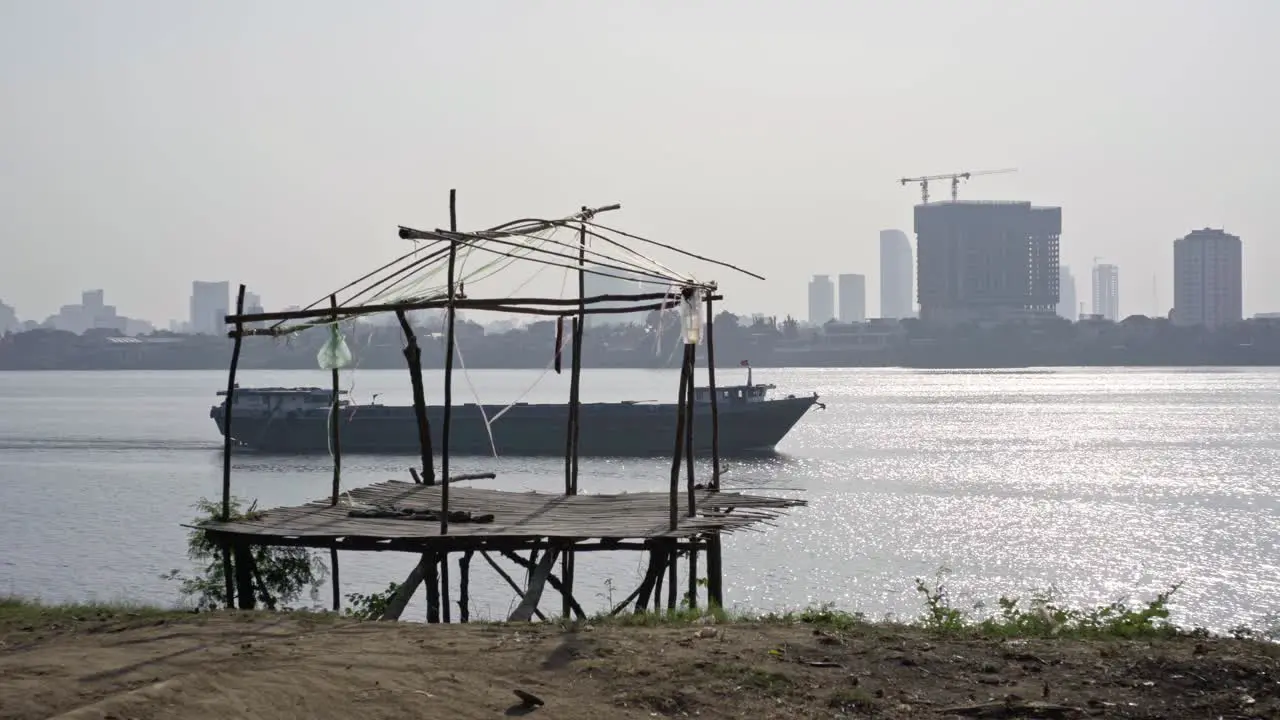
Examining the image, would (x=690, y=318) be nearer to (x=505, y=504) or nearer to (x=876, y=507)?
(x=505, y=504)

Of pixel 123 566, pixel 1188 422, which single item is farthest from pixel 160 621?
pixel 1188 422

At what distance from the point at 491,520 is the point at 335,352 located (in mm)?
3171

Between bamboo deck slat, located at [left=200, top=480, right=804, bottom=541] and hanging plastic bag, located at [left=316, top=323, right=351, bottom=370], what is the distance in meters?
1.36

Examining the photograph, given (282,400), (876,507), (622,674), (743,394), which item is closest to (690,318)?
(622,674)

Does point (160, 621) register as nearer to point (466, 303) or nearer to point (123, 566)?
point (466, 303)

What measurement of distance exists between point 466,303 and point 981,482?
32.3 metres

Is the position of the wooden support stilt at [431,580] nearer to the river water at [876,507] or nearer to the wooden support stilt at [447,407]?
the wooden support stilt at [447,407]

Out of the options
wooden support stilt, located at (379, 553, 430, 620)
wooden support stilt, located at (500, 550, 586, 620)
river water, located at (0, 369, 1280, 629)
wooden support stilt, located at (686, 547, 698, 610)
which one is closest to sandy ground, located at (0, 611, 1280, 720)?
wooden support stilt, located at (379, 553, 430, 620)

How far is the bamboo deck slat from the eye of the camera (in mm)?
10609

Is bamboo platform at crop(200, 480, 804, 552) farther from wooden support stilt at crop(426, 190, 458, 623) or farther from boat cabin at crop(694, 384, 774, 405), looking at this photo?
boat cabin at crop(694, 384, 774, 405)

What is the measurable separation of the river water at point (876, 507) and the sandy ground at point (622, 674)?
630cm

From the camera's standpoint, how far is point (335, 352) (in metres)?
13.4

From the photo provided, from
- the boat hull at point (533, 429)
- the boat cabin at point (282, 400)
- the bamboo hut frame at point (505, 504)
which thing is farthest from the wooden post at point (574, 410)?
the boat cabin at point (282, 400)

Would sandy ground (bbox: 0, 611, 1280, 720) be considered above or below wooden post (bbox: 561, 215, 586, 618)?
below
